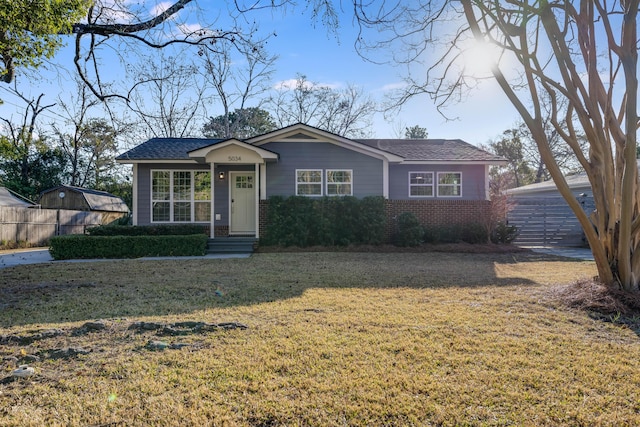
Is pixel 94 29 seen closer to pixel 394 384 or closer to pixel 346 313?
pixel 346 313

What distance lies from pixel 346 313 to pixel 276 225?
331 inches

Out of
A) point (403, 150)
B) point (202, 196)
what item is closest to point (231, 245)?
point (202, 196)

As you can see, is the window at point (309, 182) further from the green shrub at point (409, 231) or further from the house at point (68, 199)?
the house at point (68, 199)

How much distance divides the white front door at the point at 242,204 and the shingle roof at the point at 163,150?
5.45 feet

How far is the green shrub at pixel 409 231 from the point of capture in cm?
1293

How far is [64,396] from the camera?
2598 mm

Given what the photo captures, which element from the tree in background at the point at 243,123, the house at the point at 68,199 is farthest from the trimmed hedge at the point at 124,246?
the tree in background at the point at 243,123

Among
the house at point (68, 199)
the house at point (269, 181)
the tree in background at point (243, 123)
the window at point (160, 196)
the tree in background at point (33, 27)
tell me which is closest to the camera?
the tree in background at point (33, 27)

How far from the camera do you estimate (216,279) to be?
7309 millimetres

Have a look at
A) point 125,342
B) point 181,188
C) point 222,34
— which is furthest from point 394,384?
point 181,188

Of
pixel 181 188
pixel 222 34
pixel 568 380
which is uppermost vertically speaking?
pixel 222 34

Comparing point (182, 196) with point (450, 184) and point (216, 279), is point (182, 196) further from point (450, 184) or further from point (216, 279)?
point (450, 184)

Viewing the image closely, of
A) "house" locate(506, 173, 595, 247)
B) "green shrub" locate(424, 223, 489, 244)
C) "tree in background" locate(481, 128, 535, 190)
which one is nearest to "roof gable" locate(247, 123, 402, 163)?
"green shrub" locate(424, 223, 489, 244)

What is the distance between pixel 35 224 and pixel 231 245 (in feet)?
38.3
